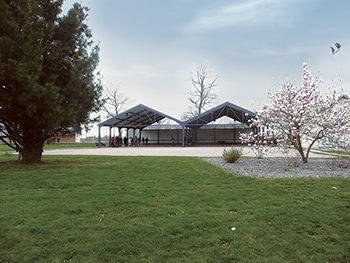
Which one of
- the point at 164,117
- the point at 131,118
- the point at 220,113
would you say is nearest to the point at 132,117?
the point at 131,118

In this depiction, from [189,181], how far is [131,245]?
3.83 meters

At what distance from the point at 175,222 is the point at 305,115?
9.20 meters

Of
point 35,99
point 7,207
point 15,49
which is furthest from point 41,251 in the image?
point 15,49

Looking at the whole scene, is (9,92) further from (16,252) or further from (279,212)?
(279,212)

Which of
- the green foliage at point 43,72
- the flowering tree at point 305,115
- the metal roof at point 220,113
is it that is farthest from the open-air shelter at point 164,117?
the green foliage at point 43,72

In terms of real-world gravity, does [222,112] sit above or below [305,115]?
above

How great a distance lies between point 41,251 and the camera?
3.62 m

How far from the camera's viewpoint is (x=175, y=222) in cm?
442

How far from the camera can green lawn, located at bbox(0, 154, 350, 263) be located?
12.0ft

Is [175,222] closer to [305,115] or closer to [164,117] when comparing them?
[305,115]

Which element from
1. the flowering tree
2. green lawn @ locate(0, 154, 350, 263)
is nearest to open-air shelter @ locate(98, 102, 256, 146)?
the flowering tree

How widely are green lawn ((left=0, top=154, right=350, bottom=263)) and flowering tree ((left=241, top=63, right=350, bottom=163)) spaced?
15.8ft

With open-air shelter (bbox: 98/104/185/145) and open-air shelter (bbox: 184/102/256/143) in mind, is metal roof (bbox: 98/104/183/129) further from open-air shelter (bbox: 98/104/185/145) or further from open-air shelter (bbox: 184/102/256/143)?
open-air shelter (bbox: 184/102/256/143)

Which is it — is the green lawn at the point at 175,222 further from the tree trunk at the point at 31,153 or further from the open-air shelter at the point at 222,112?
the open-air shelter at the point at 222,112
